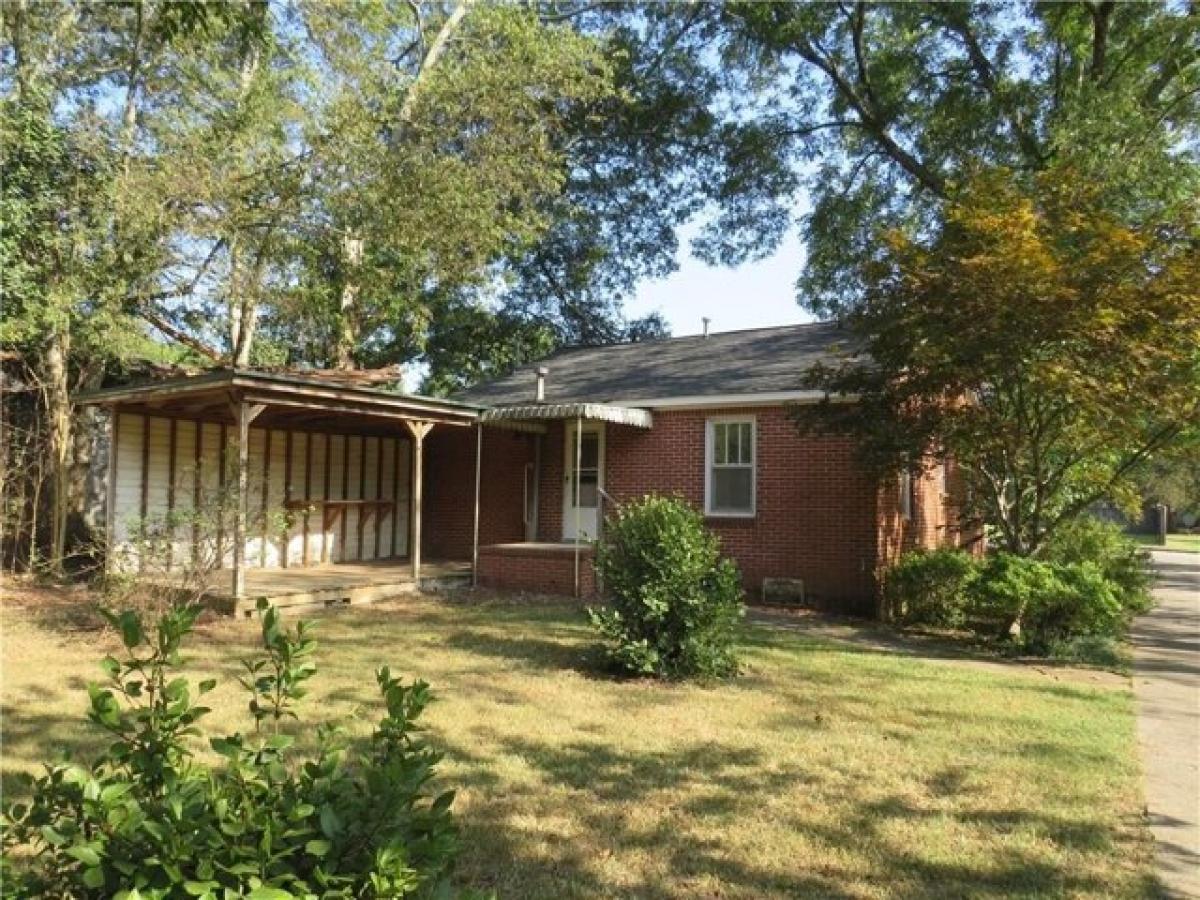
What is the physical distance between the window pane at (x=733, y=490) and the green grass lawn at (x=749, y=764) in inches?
179

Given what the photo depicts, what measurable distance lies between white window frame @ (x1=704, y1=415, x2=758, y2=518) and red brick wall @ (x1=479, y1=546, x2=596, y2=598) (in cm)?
213

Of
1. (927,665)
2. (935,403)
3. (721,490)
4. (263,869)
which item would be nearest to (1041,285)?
(935,403)

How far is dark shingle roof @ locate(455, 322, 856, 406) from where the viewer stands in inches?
545

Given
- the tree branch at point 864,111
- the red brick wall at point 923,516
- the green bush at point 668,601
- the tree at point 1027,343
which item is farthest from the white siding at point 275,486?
the tree branch at point 864,111

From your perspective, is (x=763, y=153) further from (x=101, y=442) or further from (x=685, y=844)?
(x=685, y=844)

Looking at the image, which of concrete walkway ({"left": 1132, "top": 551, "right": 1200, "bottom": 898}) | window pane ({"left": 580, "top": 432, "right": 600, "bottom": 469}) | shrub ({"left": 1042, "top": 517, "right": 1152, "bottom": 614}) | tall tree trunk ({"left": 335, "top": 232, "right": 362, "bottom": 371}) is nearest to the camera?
concrete walkway ({"left": 1132, "top": 551, "right": 1200, "bottom": 898})

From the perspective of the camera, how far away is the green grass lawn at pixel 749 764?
3939mm

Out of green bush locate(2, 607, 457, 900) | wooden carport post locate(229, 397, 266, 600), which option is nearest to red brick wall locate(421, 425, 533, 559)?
wooden carport post locate(229, 397, 266, 600)

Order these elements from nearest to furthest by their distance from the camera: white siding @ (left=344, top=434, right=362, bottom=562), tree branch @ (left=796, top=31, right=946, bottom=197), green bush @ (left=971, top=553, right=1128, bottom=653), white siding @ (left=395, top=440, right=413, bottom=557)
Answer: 1. green bush @ (left=971, top=553, right=1128, bottom=653)
2. white siding @ (left=344, top=434, right=362, bottom=562)
3. white siding @ (left=395, top=440, right=413, bottom=557)
4. tree branch @ (left=796, top=31, right=946, bottom=197)

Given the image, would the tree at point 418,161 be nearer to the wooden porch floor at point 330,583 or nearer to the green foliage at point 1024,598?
the wooden porch floor at point 330,583

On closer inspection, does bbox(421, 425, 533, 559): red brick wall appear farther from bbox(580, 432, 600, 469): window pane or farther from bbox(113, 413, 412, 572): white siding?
bbox(580, 432, 600, 469): window pane

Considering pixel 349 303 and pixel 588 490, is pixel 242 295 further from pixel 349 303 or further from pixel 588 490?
pixel 588 490

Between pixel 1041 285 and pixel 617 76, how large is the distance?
693 inches

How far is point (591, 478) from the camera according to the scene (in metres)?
15.5
